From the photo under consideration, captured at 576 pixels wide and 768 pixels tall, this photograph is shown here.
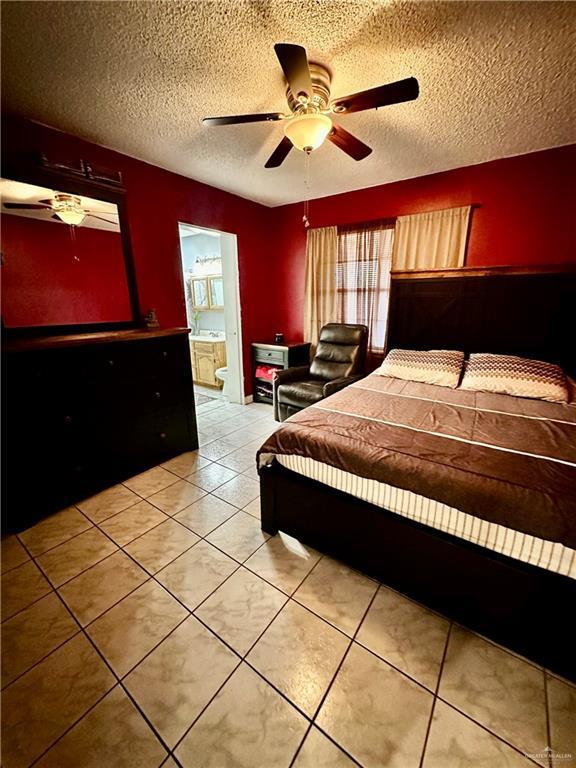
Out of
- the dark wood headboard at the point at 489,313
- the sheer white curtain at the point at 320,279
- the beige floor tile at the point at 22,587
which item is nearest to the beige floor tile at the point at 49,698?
the beige floor tile at the point at 22,587

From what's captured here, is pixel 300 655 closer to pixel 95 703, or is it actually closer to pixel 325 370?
pixel 95 703

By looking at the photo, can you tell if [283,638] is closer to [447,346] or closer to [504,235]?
[447,346]

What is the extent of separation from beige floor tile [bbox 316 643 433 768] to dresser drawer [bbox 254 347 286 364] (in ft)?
10.1

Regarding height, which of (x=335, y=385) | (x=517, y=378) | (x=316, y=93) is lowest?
(x=335, y=385)

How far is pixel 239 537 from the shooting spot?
1.87 m

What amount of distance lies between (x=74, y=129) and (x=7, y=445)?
→ 2.21 metres

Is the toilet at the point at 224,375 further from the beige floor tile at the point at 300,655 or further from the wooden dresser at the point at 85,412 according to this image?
the beige floor tile at the point at 300,655

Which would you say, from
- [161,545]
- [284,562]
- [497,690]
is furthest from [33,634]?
[497,690]

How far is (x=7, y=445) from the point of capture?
180 centimetres

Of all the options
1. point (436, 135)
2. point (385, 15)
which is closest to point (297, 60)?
point (385, 15)

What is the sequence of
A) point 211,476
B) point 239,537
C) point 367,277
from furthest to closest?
point 367,277 → point 211,476 → point 239,537

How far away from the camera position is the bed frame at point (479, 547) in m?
1.14

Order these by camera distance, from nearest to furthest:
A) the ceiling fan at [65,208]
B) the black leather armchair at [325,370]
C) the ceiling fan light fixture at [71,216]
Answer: the ceiling fan at [65,208]
the ceiling fan light fixture at [71,216]
the black leather armchair at [325,370]

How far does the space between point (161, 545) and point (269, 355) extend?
2636 mm
